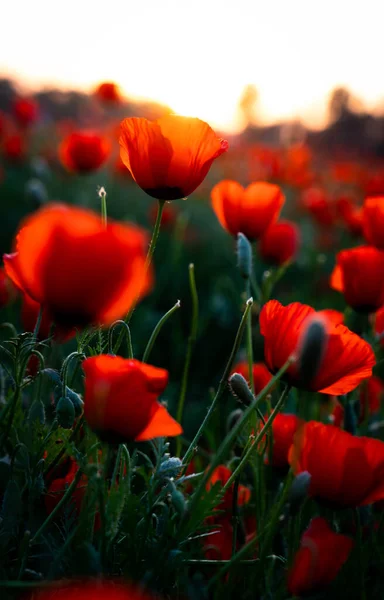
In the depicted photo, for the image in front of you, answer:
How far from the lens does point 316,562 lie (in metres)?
0.80

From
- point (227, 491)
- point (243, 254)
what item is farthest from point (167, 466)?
→ point (243, 254)

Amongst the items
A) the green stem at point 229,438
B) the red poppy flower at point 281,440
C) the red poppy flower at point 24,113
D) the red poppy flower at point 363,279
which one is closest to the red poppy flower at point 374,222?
the red poppy flower at point 363,279

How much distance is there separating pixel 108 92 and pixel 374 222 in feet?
10.4

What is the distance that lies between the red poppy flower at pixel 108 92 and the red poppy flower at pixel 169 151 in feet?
11.5

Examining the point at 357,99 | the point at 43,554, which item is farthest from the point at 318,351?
the point at 357,99

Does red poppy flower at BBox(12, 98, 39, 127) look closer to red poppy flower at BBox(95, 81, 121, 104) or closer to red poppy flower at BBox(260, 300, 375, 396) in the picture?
red poppy flower at BBox(95, 81, 121, 104)

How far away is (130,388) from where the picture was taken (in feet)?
2.48

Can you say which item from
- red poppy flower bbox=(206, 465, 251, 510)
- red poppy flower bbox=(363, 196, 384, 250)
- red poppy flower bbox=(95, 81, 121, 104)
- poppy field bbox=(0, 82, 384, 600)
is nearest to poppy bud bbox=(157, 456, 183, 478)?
poppy field bbox=(0, 82, 384, 600)

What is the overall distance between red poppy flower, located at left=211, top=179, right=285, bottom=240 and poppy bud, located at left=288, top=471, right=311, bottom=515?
792 millimetres

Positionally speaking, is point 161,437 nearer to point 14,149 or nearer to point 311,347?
point 311,347

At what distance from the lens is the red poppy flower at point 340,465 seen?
0.91 m

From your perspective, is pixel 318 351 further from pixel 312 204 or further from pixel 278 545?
pixel 312 204

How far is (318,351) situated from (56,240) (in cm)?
29

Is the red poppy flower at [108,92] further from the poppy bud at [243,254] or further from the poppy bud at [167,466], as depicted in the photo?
the poppy bud at [167,466]
